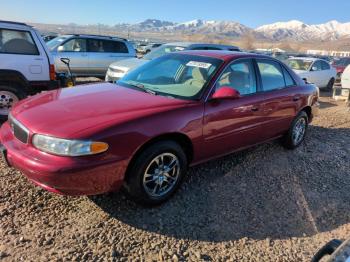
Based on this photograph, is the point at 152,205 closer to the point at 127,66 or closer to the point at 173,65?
the point at 173,65

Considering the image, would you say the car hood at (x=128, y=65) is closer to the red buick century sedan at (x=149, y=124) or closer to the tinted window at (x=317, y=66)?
the red buick century sedan at (x=149, y=124)

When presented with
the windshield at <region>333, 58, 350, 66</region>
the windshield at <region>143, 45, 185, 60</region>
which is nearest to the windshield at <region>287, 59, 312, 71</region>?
the windshield at <region>143, 45, 185, 60</region>

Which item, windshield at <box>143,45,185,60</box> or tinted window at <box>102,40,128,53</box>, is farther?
tinted window at <box>102,40,128,53</box>

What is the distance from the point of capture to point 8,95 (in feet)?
20.0

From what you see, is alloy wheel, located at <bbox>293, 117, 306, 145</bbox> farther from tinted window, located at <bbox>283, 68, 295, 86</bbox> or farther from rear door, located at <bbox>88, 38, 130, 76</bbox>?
rear door, located at <bbox>88, 38, 130, 76</bbox>

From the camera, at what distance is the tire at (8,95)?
19.8ft

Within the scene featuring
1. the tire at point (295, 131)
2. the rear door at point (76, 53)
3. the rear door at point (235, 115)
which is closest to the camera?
the rear door at point (235, 115)

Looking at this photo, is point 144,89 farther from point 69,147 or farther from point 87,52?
point 87,52

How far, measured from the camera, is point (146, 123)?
3381 mm

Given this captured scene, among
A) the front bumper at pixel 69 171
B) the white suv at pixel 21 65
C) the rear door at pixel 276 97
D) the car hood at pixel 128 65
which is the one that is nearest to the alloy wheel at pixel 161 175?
the front bumper at pixel 69 171

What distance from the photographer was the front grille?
326 cm

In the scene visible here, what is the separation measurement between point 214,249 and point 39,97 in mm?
2538

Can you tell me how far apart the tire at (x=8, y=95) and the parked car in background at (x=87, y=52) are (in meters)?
5.17

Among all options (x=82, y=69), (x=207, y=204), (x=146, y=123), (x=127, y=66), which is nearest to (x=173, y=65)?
(x=146, y=123)
